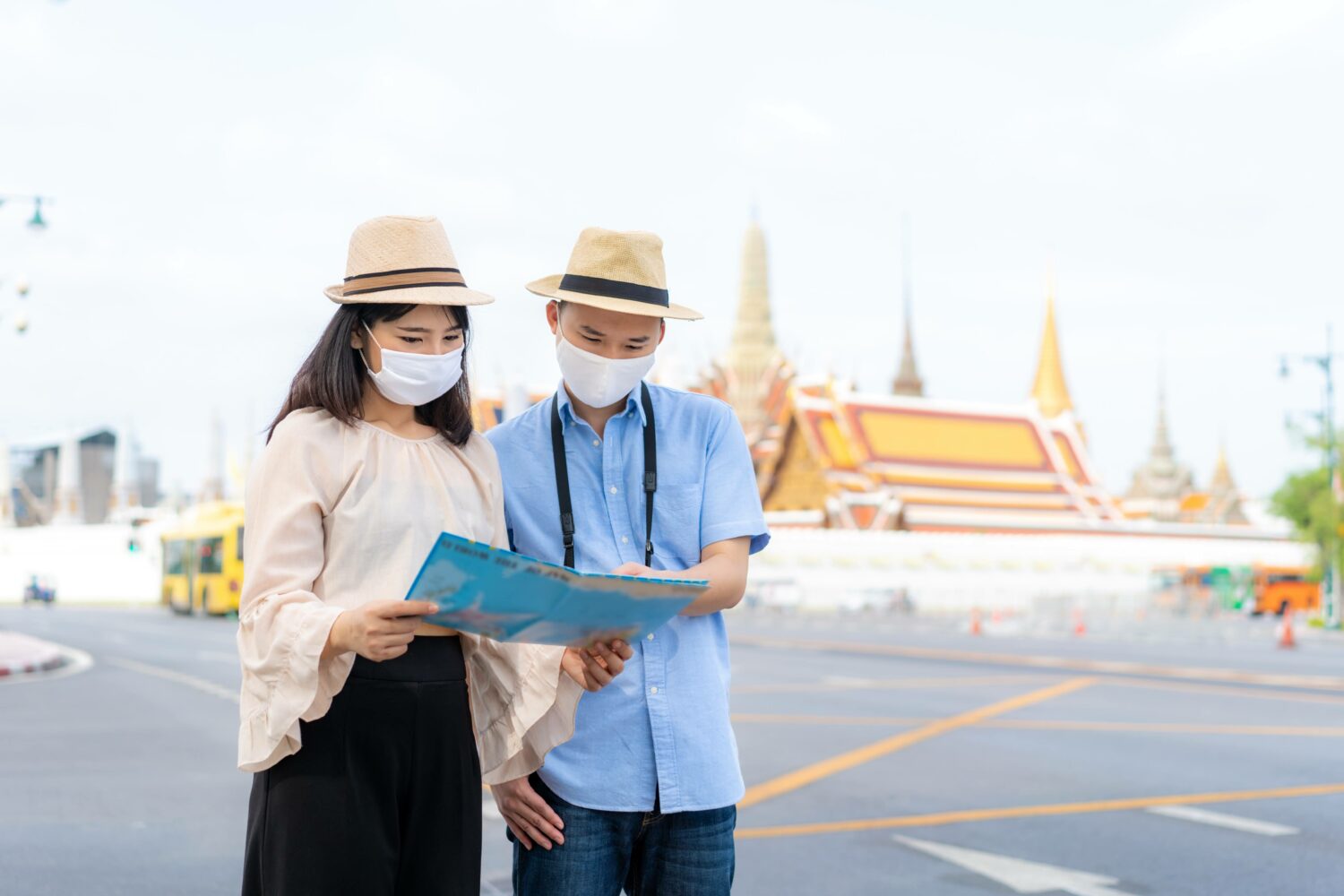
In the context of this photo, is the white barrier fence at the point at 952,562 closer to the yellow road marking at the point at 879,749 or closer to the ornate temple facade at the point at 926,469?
the ornate temple facade at the point at 926,469

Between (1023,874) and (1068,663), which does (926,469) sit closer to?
(1068,663)

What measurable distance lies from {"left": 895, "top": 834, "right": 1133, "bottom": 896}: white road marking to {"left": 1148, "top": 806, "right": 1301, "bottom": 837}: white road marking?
142 centimetres

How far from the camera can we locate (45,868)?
6020 mm

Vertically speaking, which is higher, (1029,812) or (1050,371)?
(1050,371)

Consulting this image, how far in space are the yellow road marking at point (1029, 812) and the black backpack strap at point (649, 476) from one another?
426cm

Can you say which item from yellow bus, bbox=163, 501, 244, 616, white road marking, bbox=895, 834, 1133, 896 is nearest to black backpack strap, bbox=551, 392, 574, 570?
white road marking, bbox=895, 834, 1133, 896

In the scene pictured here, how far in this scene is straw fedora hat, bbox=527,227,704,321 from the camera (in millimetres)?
2840

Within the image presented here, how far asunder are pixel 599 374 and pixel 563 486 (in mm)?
215

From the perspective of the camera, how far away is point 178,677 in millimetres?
16078

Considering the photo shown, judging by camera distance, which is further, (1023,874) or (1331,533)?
(1331,533)

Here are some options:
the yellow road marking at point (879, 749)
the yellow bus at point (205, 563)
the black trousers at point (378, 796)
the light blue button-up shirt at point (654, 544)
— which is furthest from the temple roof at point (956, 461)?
the black trousers at point (378, 796)

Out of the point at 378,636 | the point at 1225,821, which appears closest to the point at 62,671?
the point at 1225,821

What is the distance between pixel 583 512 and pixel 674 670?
332 millimetres

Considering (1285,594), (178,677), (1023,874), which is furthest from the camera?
(1285,594)
